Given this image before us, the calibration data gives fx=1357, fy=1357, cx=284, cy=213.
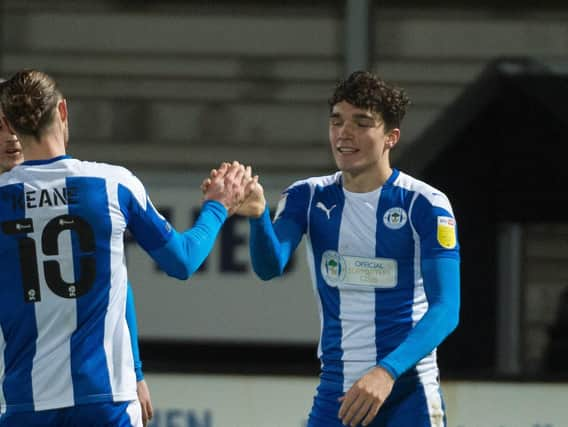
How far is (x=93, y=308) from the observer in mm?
3783

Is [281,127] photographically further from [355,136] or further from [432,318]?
[432,318]

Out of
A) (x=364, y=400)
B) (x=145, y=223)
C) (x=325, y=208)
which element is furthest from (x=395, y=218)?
(x=145, y=223)

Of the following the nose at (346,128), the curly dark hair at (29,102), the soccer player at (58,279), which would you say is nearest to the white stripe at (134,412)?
the soccer player at (58,279)

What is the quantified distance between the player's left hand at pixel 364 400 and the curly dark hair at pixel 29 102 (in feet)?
4.21

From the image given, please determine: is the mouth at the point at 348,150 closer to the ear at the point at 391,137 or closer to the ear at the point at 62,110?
the ear at the point at 391,137

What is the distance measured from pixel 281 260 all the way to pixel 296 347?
15.7ft

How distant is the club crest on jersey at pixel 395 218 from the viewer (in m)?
4.73

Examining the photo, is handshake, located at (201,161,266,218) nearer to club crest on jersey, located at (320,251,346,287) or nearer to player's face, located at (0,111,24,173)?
club crest on jersey, located at (320,251,346,287)

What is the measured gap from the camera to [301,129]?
9961 millimetres

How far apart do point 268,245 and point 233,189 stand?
38cm

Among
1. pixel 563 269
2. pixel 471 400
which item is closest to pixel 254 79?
pixel 563 269

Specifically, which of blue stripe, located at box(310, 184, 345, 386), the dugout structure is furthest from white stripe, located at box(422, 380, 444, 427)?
the dugout structure

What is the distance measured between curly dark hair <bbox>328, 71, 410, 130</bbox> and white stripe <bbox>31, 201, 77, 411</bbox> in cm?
137

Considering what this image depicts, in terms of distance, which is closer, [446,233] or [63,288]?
[63,288]
